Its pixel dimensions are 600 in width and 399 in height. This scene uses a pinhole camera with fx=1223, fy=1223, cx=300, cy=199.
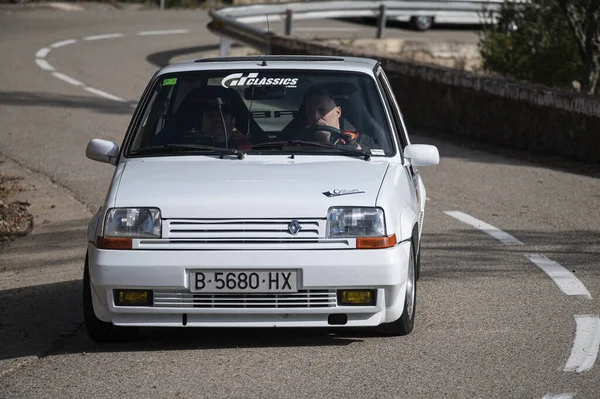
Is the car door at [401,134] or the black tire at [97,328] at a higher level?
the car door at [401,134]

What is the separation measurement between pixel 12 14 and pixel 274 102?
24.4m

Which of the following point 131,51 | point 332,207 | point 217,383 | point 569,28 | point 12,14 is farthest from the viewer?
point 12,14

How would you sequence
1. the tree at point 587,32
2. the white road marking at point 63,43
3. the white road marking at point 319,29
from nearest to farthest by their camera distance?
the tree at point 587,32 < the white road marking at point 63,43 < the white road marking at point 319,29

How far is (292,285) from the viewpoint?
6297mm

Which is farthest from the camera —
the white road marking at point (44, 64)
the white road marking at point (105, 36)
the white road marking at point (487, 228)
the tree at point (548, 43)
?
the white road marking at point (105, 36)

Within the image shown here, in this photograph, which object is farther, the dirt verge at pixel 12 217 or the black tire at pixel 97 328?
the dirt verge at pixel 12 217

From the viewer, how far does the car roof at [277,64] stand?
7.82 m

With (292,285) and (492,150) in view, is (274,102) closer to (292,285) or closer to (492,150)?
(292,285)

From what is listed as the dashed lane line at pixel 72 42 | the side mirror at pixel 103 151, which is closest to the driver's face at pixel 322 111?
the side mirror at pixel 103 151

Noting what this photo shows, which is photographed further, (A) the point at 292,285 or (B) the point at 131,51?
(B) the point at 131,51

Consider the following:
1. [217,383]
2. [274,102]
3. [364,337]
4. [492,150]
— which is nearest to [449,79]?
[492,150]

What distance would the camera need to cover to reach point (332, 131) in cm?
756

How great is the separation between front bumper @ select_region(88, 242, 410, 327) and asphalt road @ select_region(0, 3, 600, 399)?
0.68 feet

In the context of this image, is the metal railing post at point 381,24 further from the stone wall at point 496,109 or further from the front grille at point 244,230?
the front grille at point 244,230
